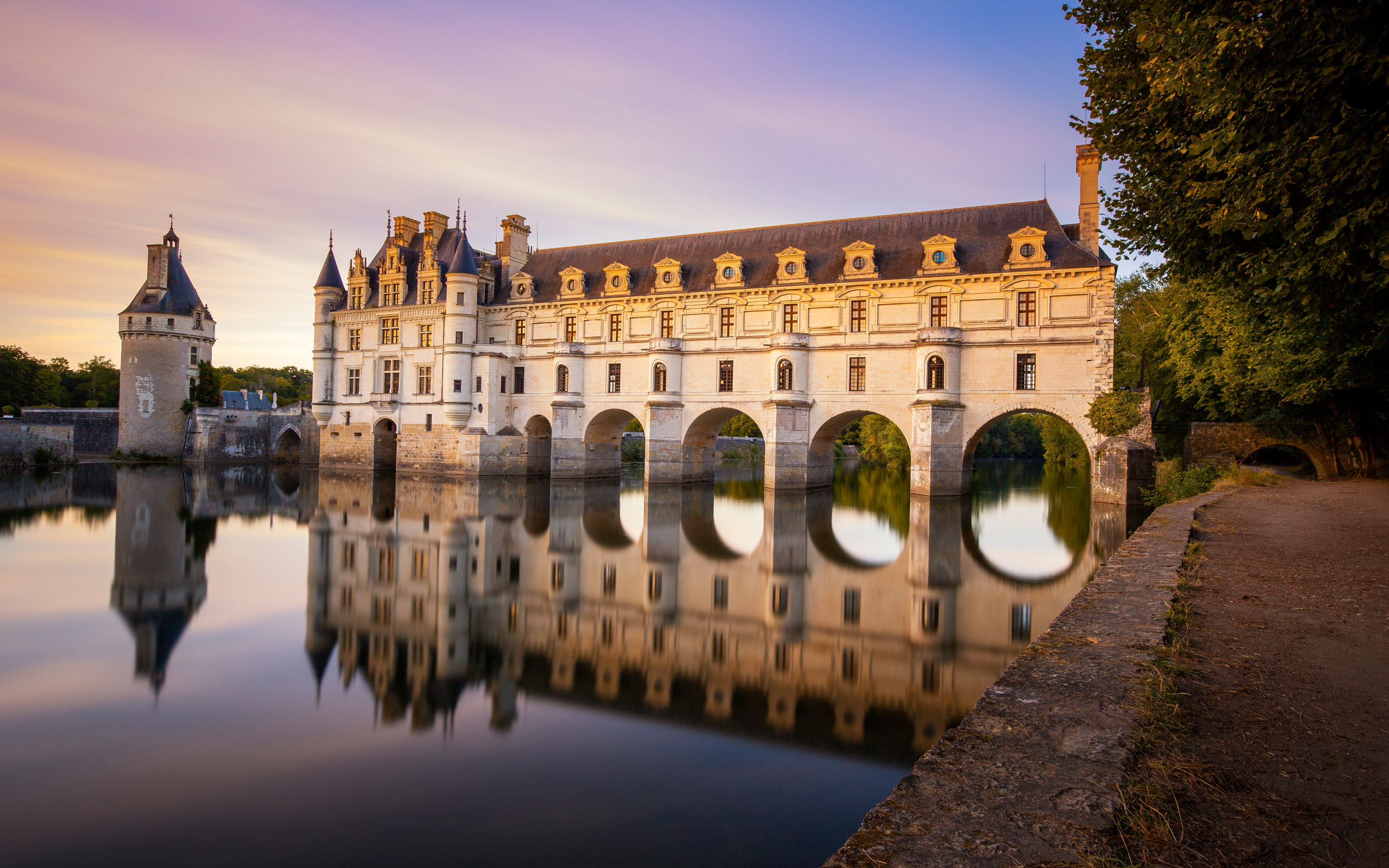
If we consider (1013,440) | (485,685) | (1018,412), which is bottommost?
(485,685)

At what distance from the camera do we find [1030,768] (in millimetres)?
3846

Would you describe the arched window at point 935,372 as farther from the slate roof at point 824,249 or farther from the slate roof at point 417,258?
the slate roof at point 417,258

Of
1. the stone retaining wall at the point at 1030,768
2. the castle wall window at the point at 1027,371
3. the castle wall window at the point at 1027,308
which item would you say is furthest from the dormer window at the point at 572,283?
the stone retaining wall at the point at 1030,768

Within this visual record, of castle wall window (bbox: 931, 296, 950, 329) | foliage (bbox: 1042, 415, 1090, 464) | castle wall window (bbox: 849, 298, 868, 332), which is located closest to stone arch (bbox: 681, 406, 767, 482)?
castle wall window (bbox: 849, 298, 868, 332)

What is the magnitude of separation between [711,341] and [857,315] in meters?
5.87

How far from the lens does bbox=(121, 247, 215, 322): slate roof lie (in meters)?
45.6

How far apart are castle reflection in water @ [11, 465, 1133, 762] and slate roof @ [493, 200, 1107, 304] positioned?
10.1 meters

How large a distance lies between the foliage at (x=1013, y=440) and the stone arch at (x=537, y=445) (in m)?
42.5

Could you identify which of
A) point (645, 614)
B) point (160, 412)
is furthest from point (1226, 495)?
point (160, 412)

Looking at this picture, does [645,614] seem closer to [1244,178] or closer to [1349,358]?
[1244,178]

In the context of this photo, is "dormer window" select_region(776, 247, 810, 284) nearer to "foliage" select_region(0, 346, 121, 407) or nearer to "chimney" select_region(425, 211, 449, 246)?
"chimney" select_region(425, 211, 449, 246)

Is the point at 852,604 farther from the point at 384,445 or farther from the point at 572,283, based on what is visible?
the point at 384,445

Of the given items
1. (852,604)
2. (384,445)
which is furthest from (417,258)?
(852,604)

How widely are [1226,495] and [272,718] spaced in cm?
1957
